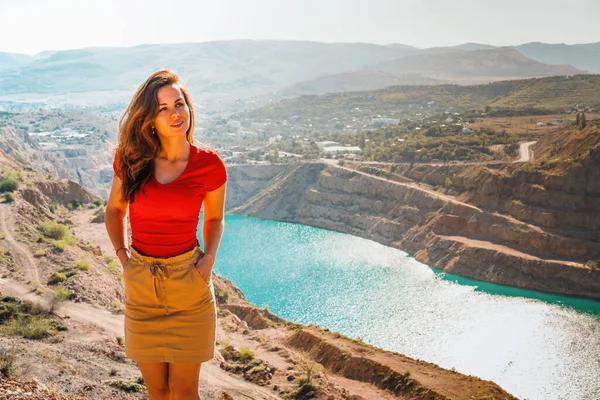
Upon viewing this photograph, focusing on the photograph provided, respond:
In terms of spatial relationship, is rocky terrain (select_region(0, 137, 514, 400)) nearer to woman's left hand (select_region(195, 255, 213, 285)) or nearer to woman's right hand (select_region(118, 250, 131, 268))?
woman's right hand (select_region(118, 250, 131, 268))

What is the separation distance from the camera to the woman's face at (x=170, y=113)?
10.8ft

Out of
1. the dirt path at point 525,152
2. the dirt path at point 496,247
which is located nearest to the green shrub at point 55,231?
the dirt path at point 496,247

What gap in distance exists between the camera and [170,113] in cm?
330

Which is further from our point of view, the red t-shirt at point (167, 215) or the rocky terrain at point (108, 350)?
the rocky terrain at point (108, 350)

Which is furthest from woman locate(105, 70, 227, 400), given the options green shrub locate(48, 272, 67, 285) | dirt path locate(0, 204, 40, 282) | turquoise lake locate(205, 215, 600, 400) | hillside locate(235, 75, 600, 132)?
hillside locate(235, 75, 600, 132)

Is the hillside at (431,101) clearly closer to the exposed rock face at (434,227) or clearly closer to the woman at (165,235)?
the exposed rock face at (434,227)

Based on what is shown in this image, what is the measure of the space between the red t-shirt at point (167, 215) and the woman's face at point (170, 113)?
0.87ft

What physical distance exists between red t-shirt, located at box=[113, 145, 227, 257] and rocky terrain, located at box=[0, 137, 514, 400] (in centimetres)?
295

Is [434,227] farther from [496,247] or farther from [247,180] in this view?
[247,180]

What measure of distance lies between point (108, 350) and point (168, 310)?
8.43 metres

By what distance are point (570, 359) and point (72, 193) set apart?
90.5 ft

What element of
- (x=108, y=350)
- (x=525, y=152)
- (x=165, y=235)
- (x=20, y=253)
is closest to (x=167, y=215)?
(x=165, y=235)

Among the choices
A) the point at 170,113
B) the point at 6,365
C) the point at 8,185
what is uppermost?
the point at 170,113

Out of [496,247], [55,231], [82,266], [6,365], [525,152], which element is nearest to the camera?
[6,365]
